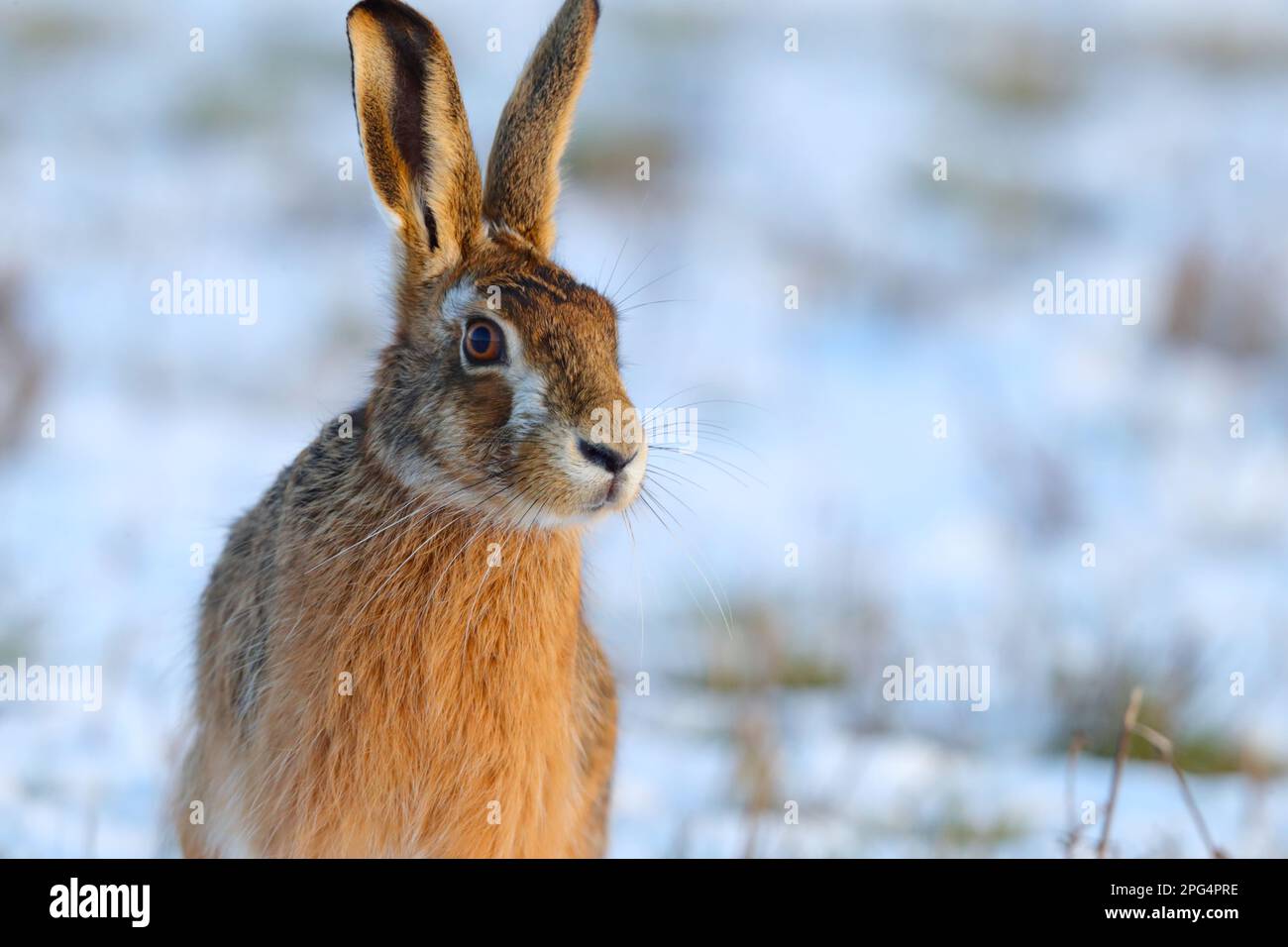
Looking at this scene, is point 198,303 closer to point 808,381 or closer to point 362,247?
point 362,247

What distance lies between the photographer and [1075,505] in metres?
7.55

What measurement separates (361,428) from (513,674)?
0.78m

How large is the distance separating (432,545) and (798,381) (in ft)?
17.5

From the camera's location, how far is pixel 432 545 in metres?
3.62

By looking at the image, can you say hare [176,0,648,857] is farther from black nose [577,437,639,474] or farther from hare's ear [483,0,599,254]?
black nose [577,437,639,474]

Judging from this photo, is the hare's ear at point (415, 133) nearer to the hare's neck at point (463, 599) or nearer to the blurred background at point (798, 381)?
the blurred background at point (798, 381)

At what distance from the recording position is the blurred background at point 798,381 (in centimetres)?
509

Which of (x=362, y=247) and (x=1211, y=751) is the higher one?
(x=362, y=247)

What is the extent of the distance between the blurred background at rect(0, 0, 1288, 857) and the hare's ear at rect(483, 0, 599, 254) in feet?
1.21

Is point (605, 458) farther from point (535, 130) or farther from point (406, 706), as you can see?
point (535, 130)

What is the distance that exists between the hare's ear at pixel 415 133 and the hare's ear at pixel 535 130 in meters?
0.16

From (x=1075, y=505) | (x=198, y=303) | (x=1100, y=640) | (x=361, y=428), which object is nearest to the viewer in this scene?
(x=361, y=428)
